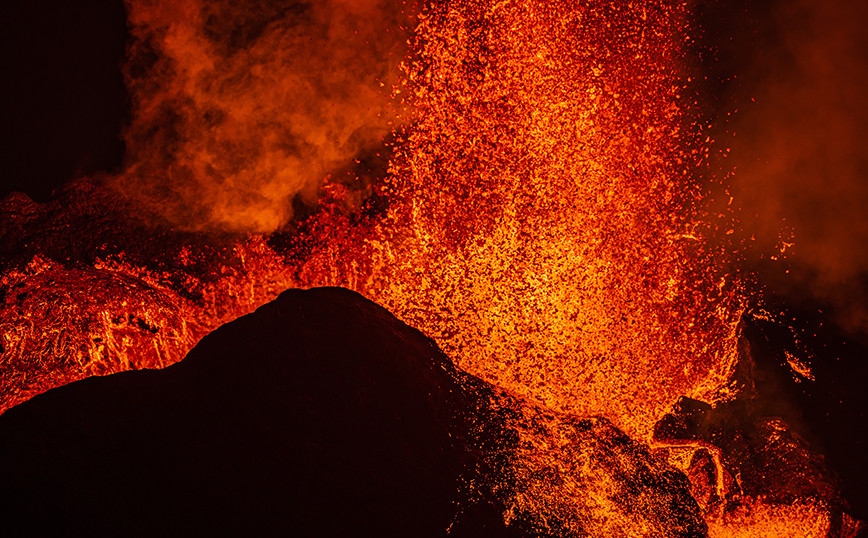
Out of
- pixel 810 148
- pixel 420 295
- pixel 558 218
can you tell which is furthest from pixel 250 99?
pixel 810 148

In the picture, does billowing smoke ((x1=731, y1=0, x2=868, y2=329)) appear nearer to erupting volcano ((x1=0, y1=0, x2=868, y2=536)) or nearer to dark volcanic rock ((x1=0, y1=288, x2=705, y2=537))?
erupting volcano ((x1=0, y1=0, x2=868, y2=536))

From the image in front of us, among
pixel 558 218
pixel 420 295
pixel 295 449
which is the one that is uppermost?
pixel 558 218

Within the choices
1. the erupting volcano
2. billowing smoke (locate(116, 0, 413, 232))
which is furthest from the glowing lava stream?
billowing smoke (locate(116, 0, 413, 232))

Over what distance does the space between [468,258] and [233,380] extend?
1.10 m

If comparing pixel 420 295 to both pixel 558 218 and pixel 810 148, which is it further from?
pixel 810 148

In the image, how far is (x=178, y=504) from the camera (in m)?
2.17

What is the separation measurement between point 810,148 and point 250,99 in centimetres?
238

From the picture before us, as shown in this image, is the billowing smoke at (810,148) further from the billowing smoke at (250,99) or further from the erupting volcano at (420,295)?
the billowing smoke at (250,99)

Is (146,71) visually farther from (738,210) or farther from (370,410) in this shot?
(738,210)

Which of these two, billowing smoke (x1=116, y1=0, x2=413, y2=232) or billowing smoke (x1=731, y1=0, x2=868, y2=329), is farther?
billowing smoke (x1=731, y1=0, x2=868, y2=329)

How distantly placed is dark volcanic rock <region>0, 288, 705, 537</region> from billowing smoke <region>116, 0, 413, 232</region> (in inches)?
20.3

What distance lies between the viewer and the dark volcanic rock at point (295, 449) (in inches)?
84.7

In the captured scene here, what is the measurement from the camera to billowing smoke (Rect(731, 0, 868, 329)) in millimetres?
2455

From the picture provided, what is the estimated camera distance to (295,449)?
2244 millimetres
